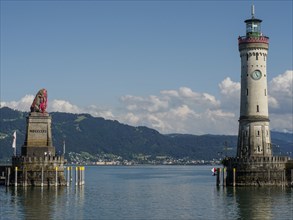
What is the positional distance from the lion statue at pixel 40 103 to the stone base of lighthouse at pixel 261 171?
1568 inches

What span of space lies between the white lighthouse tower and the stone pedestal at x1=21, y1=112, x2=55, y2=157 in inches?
1530

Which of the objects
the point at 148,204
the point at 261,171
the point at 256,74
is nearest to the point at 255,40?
the point at 256,74

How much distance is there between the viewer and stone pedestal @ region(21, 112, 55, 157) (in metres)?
123

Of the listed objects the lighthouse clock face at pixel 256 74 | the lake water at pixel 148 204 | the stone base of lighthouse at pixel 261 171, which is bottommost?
the lake water at pixel 148 204

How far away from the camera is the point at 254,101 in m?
126

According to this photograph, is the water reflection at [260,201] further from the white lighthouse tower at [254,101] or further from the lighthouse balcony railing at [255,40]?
the lighthouse balcony railing at [255,40]

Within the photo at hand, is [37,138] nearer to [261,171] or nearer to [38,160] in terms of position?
[38,160]

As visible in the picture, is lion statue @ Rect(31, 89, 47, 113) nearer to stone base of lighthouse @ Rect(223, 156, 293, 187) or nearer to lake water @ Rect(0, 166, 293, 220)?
lake water @ Rect(0, 166, 293, 220)

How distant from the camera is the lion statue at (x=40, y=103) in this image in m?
126

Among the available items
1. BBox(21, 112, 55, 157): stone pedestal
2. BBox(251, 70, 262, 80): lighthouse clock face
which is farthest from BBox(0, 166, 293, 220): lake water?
BBox(251, 70, 262, 80): lighthouse clock face

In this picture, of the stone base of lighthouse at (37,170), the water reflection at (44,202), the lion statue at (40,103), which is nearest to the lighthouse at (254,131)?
the water reflection at (44,202)

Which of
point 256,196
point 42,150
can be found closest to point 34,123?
point 42,150

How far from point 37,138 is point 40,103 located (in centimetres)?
741

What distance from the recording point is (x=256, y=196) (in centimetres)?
10931
